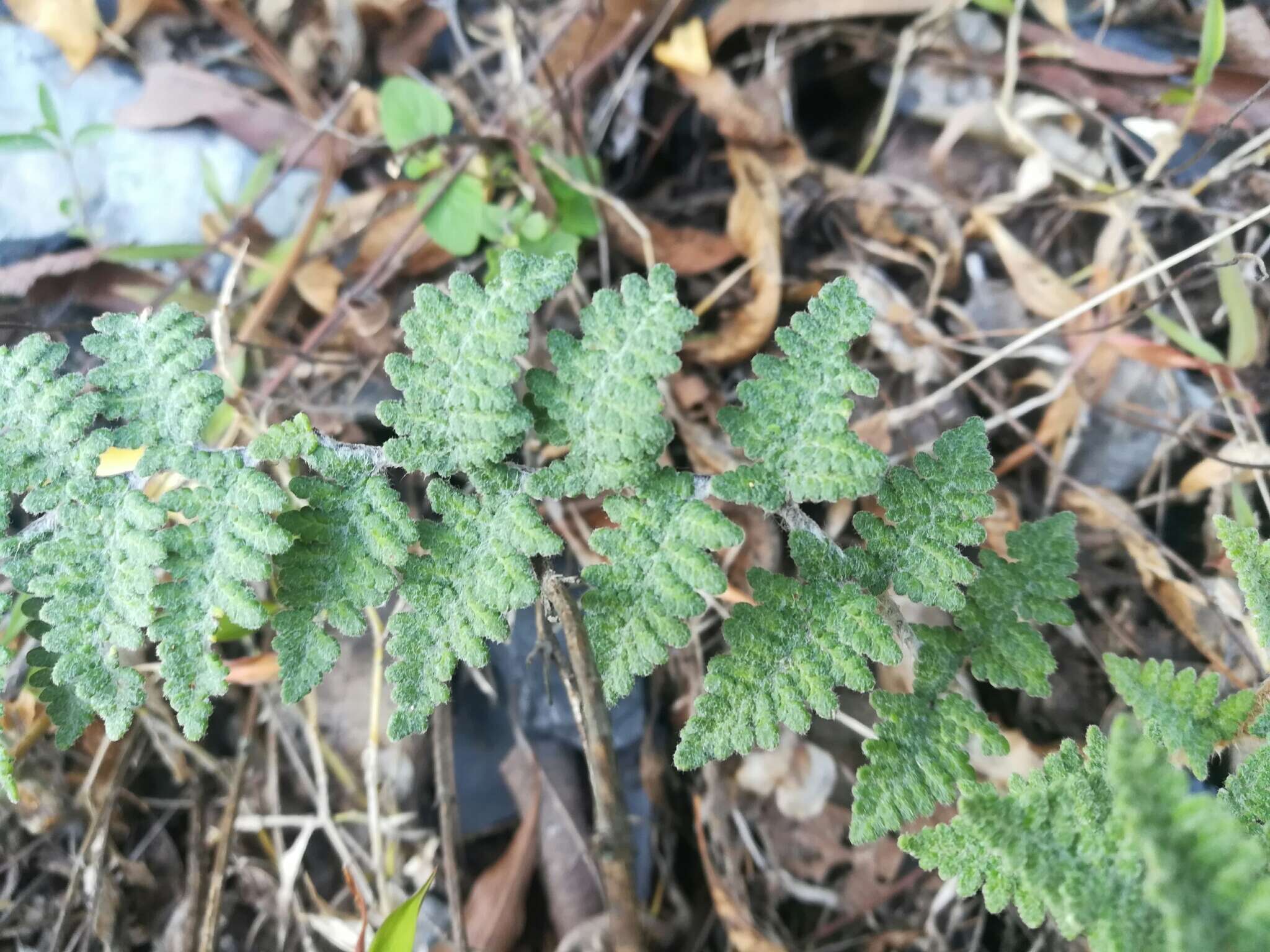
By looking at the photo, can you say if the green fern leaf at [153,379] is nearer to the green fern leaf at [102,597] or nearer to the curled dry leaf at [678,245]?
the green fern leaf at [102,597]

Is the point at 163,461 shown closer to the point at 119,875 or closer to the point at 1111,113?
the point at 119,875

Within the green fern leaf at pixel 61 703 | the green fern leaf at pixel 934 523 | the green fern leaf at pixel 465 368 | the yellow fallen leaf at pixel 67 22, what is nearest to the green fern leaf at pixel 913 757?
the green fern leaf at pixel 934 523

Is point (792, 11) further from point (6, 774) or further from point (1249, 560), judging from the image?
point (6, 774)

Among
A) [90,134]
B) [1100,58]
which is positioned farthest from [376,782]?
[1100,58]

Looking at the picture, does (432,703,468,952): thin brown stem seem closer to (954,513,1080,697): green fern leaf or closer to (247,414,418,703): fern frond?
(247,414,418,703): fern frond

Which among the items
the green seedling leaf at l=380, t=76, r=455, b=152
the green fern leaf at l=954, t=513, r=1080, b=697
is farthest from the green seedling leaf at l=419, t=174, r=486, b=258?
the green fern leaf at l=954, t=513, r=1080, b=697

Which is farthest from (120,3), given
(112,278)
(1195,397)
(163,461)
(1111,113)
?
(1195,397)
